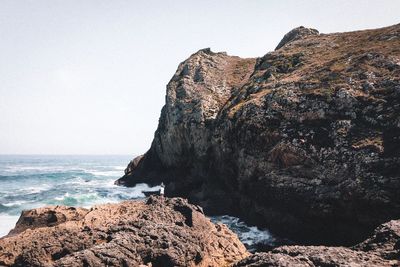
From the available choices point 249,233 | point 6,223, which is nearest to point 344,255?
point 249,233

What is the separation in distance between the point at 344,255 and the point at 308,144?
1916 centimetres

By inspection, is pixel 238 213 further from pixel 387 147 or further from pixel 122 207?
pixel 122 207

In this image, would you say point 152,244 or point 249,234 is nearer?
point 152,244

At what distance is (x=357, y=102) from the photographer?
27.1 metres

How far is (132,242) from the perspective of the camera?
1236 centimetres

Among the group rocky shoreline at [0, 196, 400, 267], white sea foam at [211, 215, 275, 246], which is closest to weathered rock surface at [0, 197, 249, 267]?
rocky shoreline at [0, 196, 400, 267]

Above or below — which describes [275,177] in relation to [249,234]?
above

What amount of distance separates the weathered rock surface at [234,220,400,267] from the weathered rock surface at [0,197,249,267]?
4198 mm

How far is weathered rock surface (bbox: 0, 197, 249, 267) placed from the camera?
11.7 m

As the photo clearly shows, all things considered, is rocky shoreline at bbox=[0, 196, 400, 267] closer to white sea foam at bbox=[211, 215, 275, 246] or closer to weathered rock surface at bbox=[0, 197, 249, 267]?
weathered rock surface at bbox=[0, 197, 249, 267]

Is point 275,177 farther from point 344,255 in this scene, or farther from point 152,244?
point 344,255

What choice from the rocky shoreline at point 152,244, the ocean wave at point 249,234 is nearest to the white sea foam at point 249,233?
the ocean wave at point 249,234

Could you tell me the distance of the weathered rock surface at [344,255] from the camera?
8.01 m

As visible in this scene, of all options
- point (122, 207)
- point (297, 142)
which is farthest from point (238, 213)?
point (122, 207)
